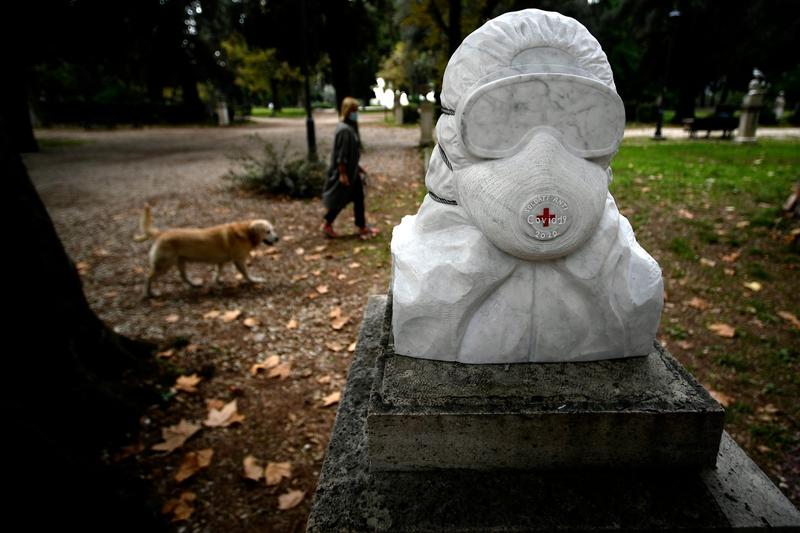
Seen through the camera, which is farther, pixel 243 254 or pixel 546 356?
pixel 243 254

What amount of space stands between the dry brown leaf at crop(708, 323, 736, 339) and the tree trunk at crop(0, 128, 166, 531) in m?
4.39

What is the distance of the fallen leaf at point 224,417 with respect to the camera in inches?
130

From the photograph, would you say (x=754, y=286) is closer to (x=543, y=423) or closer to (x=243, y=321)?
(x=543, y=423)

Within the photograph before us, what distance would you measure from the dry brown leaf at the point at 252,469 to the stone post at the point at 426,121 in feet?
47.8

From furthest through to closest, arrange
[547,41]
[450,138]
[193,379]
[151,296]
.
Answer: [151,296], [193,379], [450,138], [547,41]

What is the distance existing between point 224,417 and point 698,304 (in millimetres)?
4323

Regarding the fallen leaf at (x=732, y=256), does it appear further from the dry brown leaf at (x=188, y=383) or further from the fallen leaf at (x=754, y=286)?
the dry brown leaf at (x=188, y=383)

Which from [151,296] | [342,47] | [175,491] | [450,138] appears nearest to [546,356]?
[450,138]

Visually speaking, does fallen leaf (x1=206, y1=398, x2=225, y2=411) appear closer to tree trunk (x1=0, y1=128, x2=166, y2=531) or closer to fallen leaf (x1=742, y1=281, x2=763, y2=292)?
tree trunk (x1=0, y1=128, x2=166, y2=531)

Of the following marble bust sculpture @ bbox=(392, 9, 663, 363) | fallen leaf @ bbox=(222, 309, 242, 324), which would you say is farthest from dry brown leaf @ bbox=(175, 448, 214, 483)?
fallen leaf @ bbox=(222, 309, 242, 324)

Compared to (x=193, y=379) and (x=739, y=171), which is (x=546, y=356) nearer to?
(x=193, y=379)

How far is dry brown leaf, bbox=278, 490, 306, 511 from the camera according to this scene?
8.88 ft

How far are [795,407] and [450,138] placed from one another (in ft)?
10.3

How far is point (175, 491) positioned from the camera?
2.77 m
